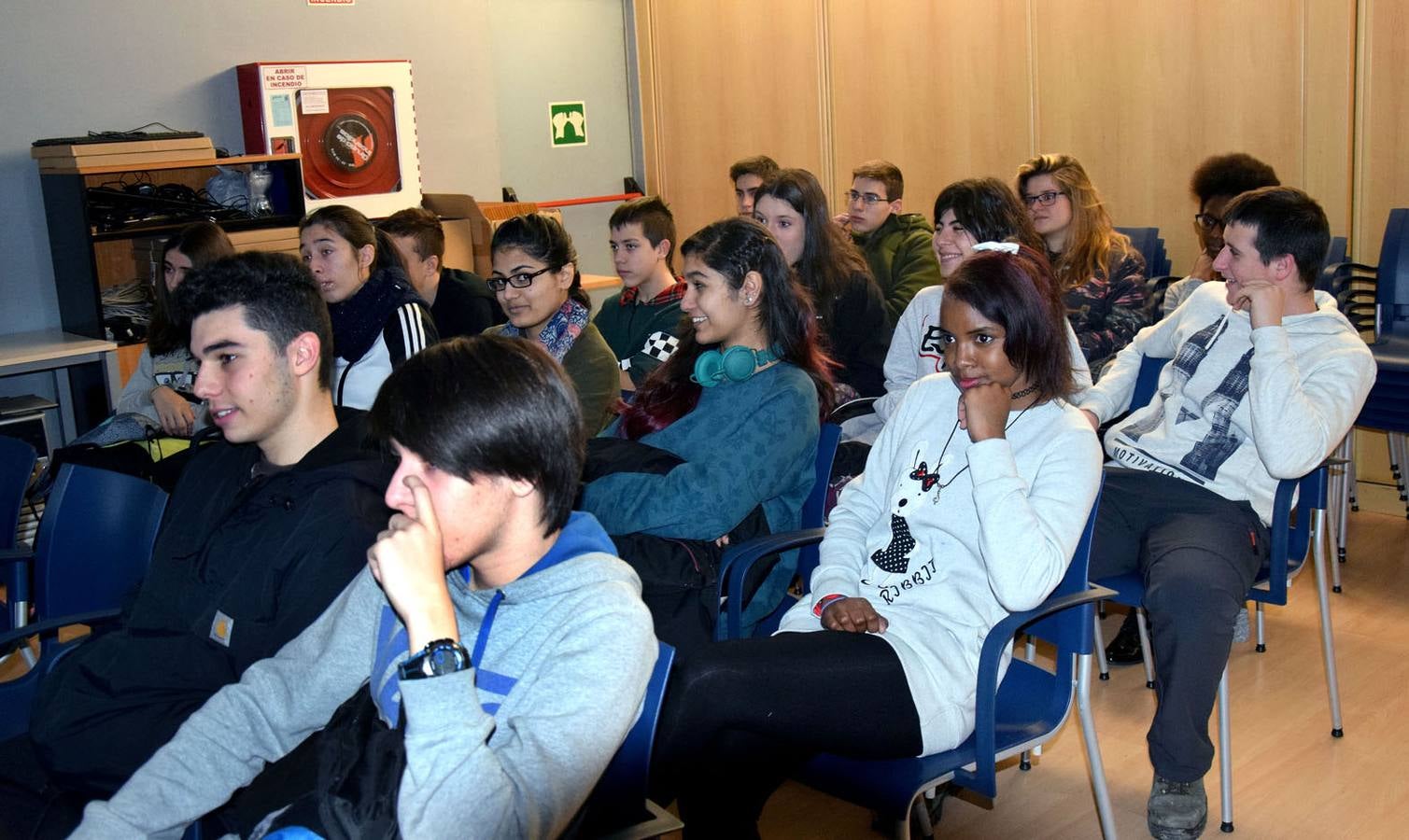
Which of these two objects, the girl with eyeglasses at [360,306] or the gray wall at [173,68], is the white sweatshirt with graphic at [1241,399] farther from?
the gray wall at [173,68]

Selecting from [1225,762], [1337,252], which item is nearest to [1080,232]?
[1337,252]

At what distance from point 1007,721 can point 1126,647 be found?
1448 millimetres

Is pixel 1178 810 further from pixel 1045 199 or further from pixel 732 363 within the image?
pixel 1045 199

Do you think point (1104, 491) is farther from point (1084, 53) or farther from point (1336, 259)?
point (1084, 53)

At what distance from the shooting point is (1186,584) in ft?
8.31

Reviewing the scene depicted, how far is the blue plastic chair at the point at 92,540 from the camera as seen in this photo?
248 centimetres

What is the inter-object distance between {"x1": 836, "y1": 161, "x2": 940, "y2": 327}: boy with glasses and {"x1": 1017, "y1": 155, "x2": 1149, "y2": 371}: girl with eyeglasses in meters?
0.54

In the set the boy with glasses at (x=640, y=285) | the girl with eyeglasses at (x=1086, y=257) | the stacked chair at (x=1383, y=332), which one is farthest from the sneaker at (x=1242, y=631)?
the boy with glasses at (x=640, y=285)

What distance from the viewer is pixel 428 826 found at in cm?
132

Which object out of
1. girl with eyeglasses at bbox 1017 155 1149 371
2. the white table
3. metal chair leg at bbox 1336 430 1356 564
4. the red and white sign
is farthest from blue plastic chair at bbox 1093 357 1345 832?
the red and white sign

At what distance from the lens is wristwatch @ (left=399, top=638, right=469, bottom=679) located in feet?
4.37

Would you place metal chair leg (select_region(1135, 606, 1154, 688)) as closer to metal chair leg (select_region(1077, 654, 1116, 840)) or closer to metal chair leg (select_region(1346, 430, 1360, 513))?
metal chair leg (select_region(1077, 654, 1116, 840))

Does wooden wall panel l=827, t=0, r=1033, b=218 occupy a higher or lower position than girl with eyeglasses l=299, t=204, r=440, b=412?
higher

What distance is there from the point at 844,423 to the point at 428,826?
260cm
